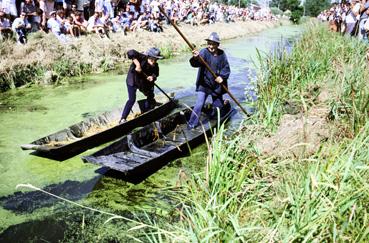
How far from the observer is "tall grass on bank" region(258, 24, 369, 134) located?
4.83 meters

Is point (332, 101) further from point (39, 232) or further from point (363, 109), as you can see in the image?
point (39, 232)

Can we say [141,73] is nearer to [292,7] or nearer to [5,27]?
[5,27]

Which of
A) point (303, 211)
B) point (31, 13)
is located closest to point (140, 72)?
point (303, 211)

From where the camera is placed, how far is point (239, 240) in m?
2.90

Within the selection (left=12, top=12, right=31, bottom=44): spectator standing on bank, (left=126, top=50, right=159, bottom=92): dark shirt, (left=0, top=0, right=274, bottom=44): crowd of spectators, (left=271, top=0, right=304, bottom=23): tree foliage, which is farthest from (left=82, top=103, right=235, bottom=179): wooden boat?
(left=271, top=0, right=304, bottom=23): tree foliage

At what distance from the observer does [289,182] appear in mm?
3465

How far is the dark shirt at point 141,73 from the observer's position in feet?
22.8

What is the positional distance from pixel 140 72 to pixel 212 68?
1.44m

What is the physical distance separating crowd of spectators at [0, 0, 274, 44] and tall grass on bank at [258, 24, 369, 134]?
154 inches

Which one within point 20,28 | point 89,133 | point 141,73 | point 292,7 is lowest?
point 89,133

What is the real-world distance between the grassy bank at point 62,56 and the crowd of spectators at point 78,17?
1.69 ft

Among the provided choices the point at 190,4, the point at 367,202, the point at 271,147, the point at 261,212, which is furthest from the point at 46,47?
the point at 190,4

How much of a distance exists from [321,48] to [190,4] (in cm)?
1620

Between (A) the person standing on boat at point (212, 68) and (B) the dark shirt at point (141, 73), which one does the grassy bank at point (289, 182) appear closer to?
(A) the person standing on boat at point (212, 68)
